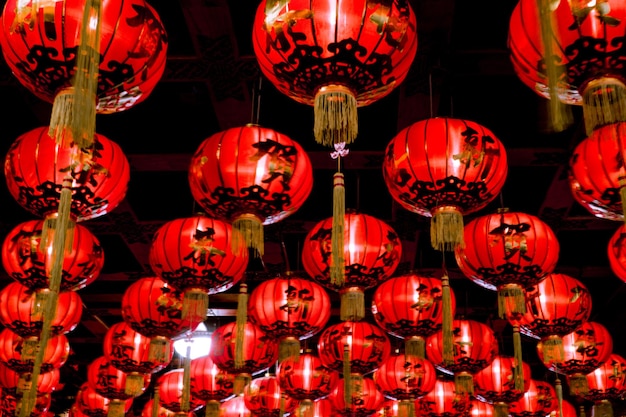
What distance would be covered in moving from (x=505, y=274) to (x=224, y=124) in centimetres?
230

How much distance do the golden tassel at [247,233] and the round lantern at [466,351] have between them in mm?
3092

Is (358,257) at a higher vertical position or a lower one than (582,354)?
higher

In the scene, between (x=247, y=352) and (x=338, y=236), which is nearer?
(x=338, y=236)

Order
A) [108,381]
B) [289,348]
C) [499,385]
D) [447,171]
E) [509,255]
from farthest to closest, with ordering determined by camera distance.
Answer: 1. [108,381]
2. [499,385]
3. [289,348]
4. [509,255]
5. [447,171]

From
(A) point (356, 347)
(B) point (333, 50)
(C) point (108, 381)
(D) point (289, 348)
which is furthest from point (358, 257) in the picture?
(C) point (108, 381)

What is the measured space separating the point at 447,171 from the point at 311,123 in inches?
86.6

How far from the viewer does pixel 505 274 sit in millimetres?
4086

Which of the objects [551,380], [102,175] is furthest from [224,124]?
[551,380]

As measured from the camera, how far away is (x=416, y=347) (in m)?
5.12

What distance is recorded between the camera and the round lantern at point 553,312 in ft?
16.5

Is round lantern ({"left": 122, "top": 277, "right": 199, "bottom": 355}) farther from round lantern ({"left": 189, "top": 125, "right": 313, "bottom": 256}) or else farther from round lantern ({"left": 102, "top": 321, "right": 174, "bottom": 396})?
round lantern ({"left": 189, "top": 125, "right": 313, "bottom": 256})

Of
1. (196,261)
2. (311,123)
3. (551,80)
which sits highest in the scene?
(311,123)

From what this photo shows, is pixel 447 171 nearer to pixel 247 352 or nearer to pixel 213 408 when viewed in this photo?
pixel 247 352

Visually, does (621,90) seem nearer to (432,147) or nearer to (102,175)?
(432,147)
